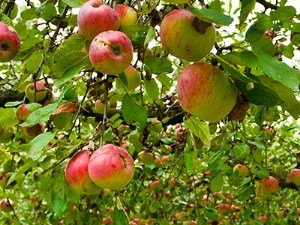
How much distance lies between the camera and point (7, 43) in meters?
1.23

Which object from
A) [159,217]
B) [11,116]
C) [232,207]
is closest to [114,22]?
[11,116]

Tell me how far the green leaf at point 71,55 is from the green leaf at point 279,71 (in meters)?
0.33

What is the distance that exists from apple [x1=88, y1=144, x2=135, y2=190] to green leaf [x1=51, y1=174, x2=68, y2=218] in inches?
8.8

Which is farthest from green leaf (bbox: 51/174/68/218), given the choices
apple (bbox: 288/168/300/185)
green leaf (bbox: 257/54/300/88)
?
apple (bbox: 288/168/300/185)

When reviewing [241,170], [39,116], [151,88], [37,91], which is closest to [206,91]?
[39,116]

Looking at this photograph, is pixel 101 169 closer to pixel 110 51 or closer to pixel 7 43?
pixel 110 51

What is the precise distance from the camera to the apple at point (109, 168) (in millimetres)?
876

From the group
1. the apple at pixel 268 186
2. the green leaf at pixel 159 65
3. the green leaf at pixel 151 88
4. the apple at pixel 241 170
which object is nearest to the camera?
the green leaf at pixel 159 65

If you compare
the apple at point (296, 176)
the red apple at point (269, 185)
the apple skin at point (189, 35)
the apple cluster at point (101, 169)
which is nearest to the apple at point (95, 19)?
the apple skin at point (189, 35)

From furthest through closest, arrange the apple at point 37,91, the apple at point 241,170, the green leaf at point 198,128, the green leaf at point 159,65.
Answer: the apple at point 241,170, the apple at point 37,91, the green leaf at point 159,65, the green leaf at point 198,128

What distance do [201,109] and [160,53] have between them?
2.61ft

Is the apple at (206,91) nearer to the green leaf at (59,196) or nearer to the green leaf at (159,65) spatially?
the green leaf at (159,65)

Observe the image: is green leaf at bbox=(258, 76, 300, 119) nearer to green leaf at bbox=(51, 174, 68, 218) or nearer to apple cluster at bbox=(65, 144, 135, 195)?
apple cluster at bbox=(65, 144, 135, 195)

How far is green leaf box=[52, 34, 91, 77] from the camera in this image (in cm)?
92
